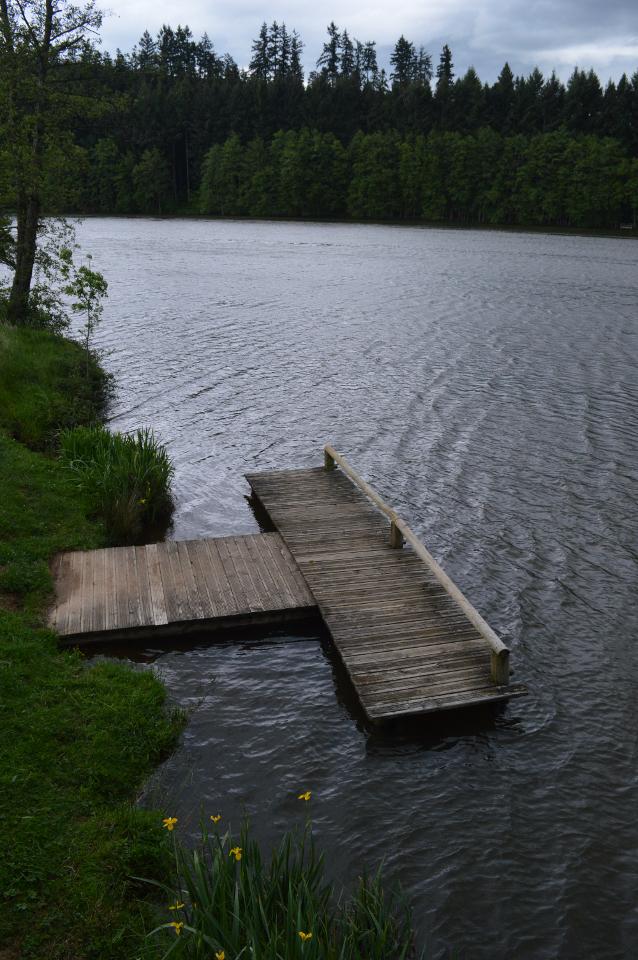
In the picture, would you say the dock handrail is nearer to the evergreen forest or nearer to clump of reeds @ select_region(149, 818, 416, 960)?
clump of reeds @ select_region(149, 818, 416, 960)

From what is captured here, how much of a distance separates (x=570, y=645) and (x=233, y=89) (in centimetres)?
14786

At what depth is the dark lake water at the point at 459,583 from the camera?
7.57m

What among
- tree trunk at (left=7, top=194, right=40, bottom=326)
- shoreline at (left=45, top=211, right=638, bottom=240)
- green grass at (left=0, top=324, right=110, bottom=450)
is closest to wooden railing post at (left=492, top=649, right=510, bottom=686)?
green grass at (left=0, top=324, right=110, bottom=450)

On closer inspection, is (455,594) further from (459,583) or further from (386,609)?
(459,583)

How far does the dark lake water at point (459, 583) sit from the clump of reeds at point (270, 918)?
2.84 feet

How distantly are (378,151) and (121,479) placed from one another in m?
109

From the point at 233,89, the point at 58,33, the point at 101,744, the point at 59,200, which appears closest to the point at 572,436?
the point at 101,744

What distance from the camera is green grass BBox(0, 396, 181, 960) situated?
6.18 metres

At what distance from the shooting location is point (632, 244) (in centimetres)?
7594

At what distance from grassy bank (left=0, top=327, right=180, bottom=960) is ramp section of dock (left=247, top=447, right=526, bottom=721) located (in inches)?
105

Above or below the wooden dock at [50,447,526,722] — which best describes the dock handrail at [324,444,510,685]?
above

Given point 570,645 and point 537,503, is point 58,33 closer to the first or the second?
point 537,503

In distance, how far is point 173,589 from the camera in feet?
39.2

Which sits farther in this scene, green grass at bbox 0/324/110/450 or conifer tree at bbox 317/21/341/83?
conifer tree at bbox 317/21/341/83
